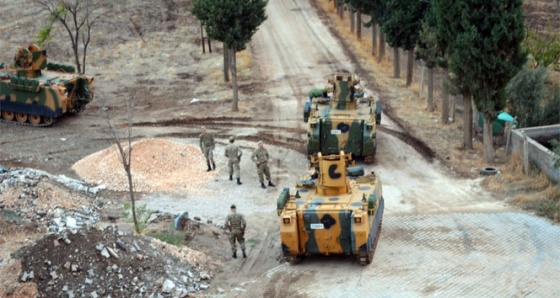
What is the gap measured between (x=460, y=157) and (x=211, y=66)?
785 inches

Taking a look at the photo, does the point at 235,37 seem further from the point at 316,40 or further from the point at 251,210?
the point at 316,40

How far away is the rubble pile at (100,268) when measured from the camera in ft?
55.2

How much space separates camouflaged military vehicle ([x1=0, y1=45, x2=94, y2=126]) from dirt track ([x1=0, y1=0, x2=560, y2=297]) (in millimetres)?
751

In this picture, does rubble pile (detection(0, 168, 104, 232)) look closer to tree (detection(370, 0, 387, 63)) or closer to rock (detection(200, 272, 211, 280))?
rock (detection(200, 272, 211, 280))

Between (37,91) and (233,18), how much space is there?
8283 mm

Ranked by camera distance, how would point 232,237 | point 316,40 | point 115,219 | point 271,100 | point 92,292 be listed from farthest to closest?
1. point 316,40
2. point 271,100
3. point 115,219
4. point 232,237
5. point 92,292

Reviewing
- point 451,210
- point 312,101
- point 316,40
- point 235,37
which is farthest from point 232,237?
point 316,40

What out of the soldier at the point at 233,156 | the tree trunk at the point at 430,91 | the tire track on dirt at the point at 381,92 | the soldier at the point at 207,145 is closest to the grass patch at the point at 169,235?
the soldier at the point at 233,156

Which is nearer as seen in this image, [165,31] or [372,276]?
[372,276]

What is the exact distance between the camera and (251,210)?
23.7 metres

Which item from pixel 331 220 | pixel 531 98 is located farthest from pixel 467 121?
pixel 331 220

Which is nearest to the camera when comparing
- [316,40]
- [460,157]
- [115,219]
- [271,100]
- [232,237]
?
[232,237]

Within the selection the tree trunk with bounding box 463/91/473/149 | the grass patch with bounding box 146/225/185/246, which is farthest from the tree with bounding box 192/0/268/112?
the grass patch with bounding box 146/225/185/246

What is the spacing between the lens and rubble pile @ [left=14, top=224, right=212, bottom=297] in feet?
55.2
